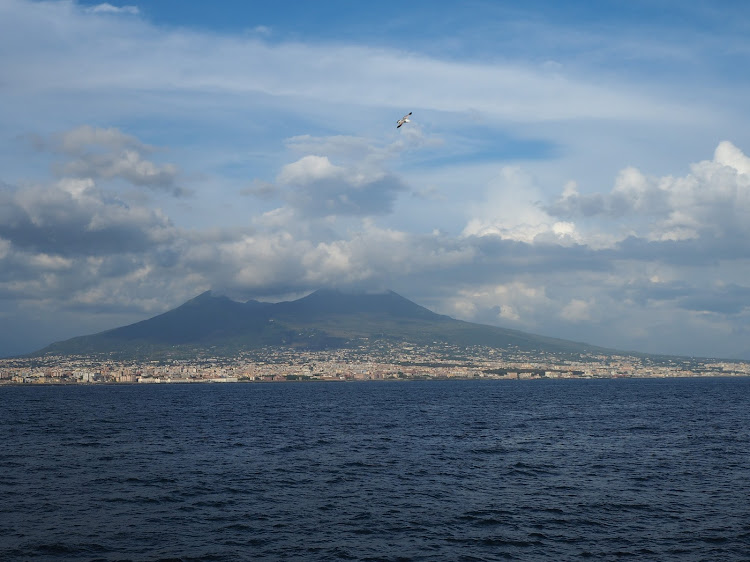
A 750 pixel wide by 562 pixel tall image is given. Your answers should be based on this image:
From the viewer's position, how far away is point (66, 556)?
34969 millimetres

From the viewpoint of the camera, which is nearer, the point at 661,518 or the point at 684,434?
the point at 661,518

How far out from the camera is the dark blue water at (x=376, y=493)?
3725cm

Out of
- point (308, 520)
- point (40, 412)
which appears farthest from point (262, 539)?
point (40, 412)

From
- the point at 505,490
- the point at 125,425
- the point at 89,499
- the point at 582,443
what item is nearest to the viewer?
the point at 89,499

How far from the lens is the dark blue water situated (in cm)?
3725

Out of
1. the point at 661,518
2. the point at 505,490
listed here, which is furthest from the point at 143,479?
the point at 661,518

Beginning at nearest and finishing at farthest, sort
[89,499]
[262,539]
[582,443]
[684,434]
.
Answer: [262,539] < [89,499] < [582,443] < [684,434]

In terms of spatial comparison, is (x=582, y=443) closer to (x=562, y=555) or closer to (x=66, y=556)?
(x=562, y=555)

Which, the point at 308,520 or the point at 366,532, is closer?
the point at 366,532

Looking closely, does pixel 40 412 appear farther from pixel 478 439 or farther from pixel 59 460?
pixel 478 439

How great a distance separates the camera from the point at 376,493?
50625 millimetres

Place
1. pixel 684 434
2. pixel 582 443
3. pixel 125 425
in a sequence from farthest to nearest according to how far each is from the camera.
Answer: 1. pixel 125 425
2. pixel 684 434
3. pixel 582 443

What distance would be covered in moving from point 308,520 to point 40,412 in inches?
4433

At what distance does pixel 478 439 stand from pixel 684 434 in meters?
29.0
